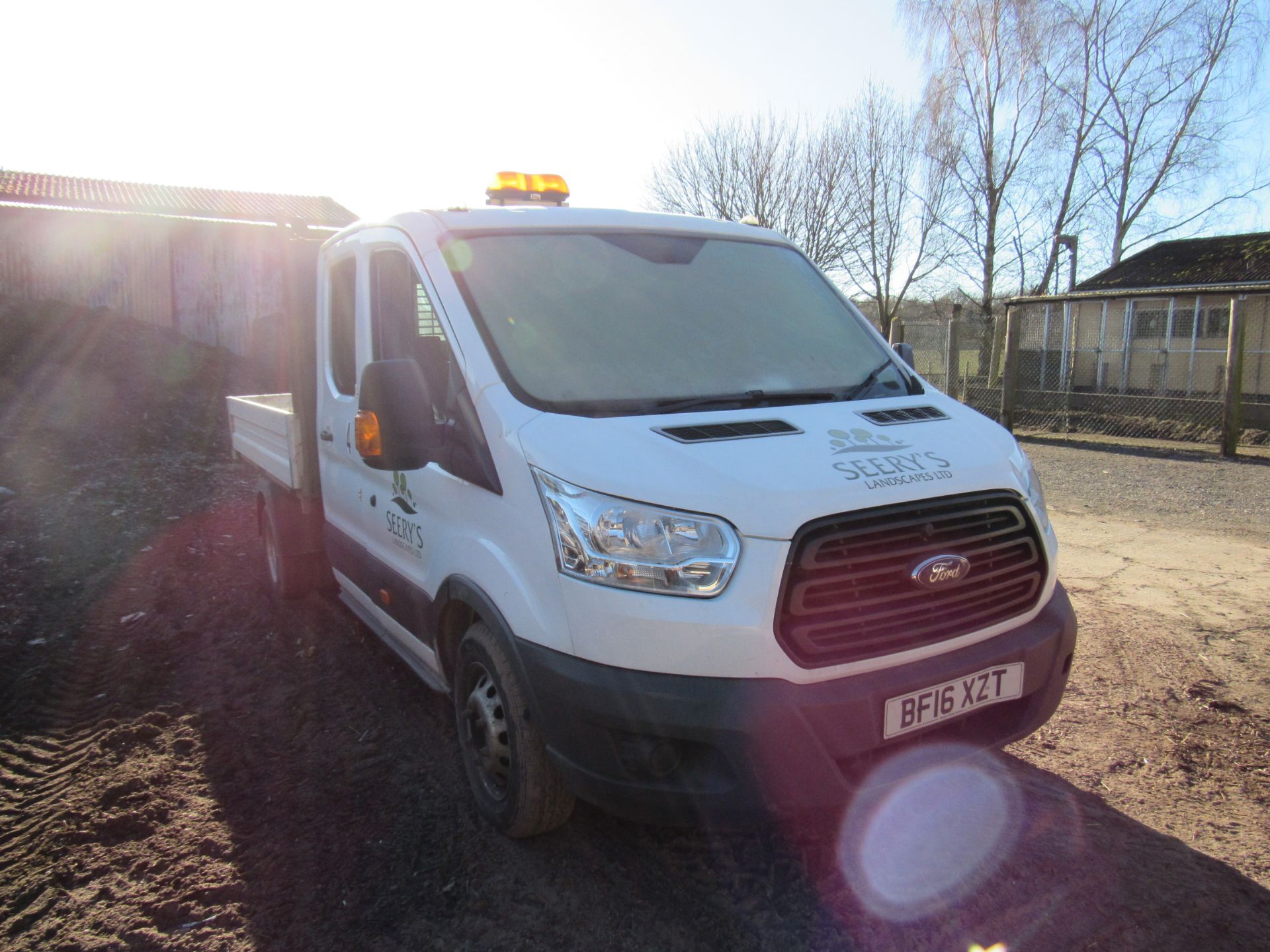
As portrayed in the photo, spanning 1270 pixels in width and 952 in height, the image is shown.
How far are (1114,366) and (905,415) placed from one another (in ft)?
48.8

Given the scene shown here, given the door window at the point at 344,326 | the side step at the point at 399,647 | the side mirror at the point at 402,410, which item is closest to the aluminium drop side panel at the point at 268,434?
the door window at the point at 344,326

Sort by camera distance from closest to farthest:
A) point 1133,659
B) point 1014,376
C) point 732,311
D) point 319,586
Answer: point 732,311 → point 1133,659 → point 319,586 → point 1014,376

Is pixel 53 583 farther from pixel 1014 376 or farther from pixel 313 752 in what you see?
pixel 1014 376

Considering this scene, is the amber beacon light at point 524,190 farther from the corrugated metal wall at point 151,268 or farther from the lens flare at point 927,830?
the corrugated metal wall at point 151,268

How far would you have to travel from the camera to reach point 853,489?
7.79 ft

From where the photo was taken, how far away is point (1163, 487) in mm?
8867

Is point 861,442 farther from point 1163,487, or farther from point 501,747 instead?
point 1163,487

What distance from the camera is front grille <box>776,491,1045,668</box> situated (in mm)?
2297

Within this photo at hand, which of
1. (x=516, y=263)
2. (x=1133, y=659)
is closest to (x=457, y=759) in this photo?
(x=516, y=263)

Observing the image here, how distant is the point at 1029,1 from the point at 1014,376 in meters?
18.0

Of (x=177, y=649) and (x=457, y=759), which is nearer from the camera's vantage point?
(x=457, y=759)

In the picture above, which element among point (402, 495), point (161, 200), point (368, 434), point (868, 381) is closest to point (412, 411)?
point (368, 434)

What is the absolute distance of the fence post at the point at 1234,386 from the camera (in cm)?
1042

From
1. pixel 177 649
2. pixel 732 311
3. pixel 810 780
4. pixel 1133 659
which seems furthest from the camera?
pixel 177 649
